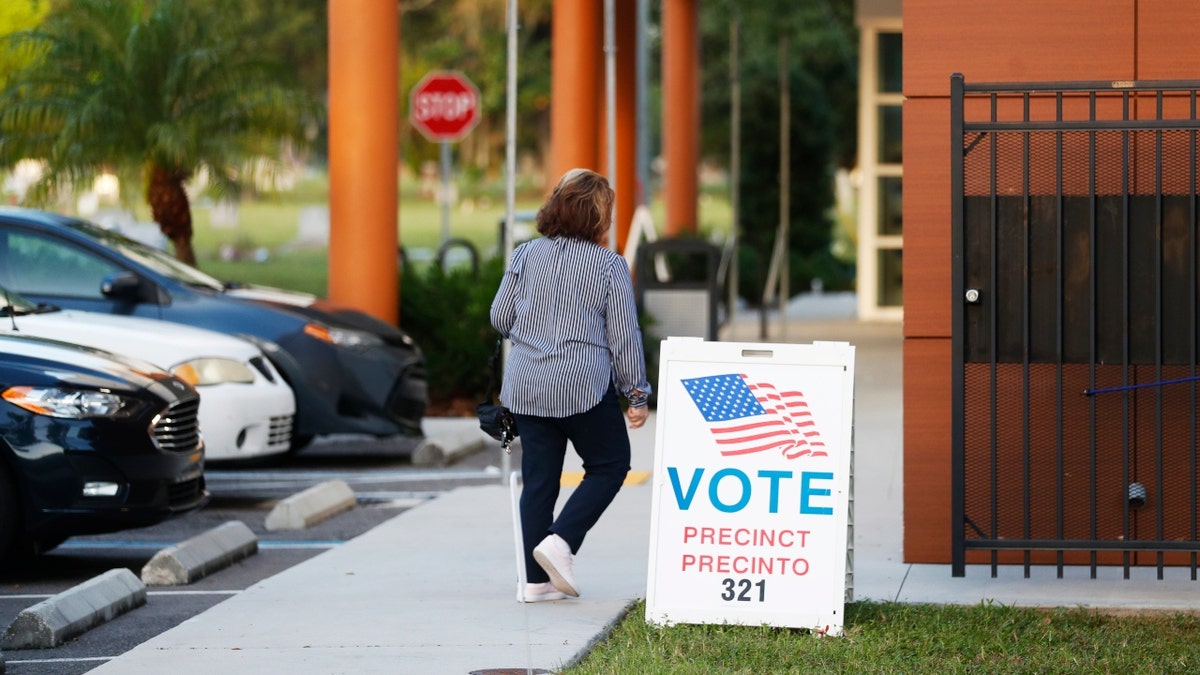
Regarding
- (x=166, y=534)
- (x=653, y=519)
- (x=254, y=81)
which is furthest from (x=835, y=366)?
(x=254, y=81)

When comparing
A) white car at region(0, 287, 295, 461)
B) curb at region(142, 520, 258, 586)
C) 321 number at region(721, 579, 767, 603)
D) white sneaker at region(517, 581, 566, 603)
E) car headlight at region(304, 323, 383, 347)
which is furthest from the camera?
car headlight at region(304, 323, 383, 347)

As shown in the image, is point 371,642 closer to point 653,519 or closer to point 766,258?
point 653,519

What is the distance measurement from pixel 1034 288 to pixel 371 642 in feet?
10.0

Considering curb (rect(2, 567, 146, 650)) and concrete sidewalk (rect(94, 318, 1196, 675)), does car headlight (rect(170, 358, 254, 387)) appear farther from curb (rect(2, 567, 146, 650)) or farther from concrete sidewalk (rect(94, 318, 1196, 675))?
curb (rect(2, 567, 146, 650))

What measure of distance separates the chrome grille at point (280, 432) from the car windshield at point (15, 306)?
5.51ft

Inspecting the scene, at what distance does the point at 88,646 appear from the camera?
6.89 m

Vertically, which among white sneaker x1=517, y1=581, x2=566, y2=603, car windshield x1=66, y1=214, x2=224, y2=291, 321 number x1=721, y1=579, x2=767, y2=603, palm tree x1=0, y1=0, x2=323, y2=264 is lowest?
white sneaker x1=517, y1=581, x2=566, y2=603

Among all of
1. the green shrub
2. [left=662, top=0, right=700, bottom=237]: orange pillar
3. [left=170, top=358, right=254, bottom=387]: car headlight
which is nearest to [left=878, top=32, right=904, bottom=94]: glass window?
[left=662, top=0, right=700, bottom=237]: orange pillar

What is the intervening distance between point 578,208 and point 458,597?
168cm

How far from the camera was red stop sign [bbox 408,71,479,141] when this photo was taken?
22016mm

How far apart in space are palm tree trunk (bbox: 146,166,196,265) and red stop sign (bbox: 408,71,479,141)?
6.57 meters

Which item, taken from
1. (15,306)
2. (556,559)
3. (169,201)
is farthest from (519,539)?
(169,201)

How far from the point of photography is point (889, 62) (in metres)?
26.6

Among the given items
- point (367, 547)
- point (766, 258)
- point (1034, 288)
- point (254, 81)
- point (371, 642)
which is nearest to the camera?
point (371, 642)
